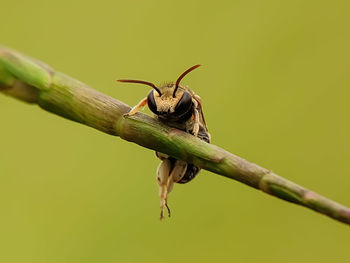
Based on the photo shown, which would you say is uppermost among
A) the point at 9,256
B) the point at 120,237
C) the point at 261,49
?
the point at 261,49

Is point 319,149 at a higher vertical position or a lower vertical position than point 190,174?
higher

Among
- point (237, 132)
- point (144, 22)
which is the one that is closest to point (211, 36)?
point (144, 22)

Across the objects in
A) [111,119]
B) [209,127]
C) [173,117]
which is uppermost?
[209,127]

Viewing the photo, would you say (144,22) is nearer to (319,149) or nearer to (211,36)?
(211,36)

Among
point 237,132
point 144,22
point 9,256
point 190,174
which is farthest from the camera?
Answer: point 144,22

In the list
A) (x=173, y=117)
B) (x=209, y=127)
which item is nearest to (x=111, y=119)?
(x=173, y=117)

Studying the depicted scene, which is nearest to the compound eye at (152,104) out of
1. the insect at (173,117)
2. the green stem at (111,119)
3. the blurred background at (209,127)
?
the insect at (173,117)

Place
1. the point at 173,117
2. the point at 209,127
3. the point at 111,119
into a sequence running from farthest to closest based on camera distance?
the point at 209,127, the point at 173,117, the point at 111,119

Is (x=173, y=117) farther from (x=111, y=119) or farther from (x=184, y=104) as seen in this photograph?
(x=111, y=119)
